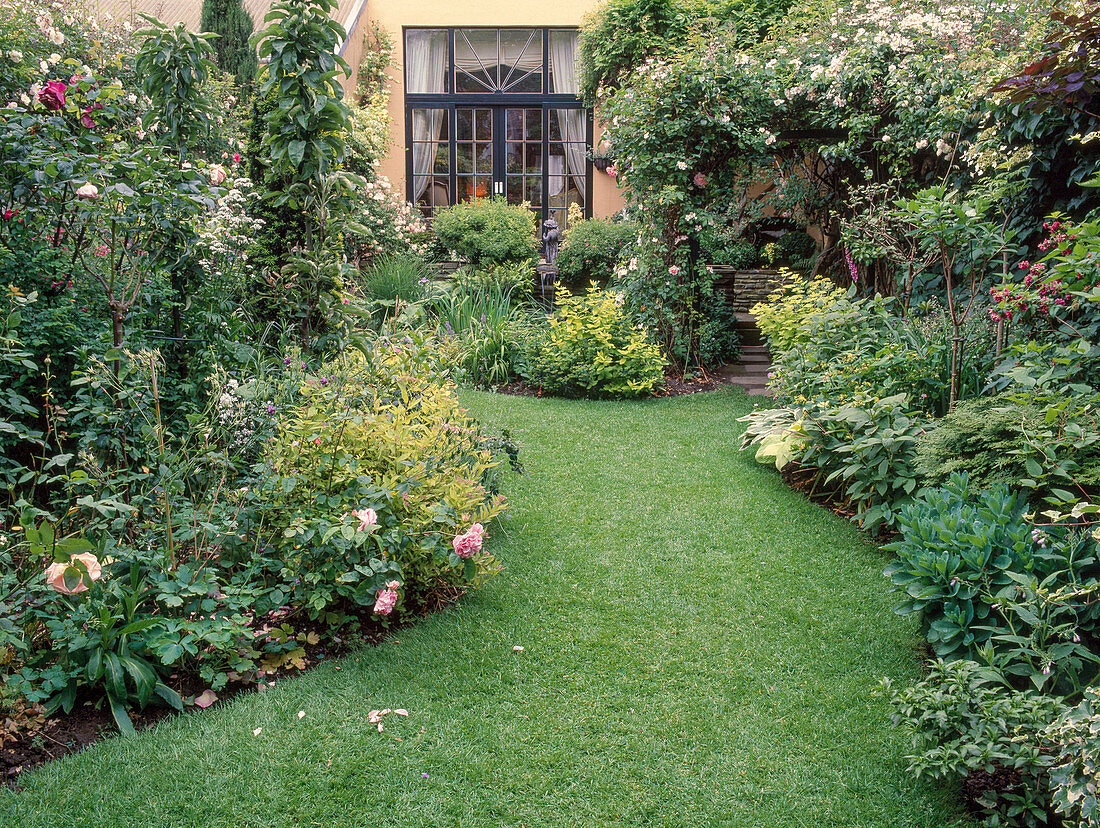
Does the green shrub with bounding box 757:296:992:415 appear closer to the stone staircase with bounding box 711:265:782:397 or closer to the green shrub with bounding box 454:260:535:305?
the stone staircase with bounding box 711:265:782:397

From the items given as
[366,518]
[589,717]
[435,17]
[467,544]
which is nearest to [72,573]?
[366,518]

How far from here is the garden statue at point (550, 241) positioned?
407 inches

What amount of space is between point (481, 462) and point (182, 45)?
226 centimetres

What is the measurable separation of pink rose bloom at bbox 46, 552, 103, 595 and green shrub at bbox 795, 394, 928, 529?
2.82 metres

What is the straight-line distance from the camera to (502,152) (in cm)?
1212

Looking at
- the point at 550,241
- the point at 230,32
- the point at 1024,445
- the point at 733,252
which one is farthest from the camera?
the point at 550,241

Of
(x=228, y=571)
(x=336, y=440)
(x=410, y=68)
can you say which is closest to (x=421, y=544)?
(x=336, y=440)

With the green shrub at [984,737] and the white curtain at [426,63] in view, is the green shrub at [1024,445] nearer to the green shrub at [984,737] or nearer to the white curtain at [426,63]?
the green shrub at [984,737]

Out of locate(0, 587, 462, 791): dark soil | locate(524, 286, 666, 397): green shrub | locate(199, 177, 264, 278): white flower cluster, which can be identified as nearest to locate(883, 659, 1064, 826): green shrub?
locate(0, 587, 462, 791): dark soil

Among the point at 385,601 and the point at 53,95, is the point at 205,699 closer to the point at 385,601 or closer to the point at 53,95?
the point at 385,601

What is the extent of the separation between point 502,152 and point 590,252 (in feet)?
11.7

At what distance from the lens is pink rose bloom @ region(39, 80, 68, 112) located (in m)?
3.06

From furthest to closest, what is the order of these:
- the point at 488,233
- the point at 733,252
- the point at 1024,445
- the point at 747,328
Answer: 1. the point at 733,252
2. the point at 488,233
3. the point at 747,328
4. the point at 1024,445

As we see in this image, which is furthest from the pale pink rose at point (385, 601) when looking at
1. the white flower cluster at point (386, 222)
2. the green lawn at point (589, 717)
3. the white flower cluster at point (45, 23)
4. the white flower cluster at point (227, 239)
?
the white flower cluster at point (386, 222)
